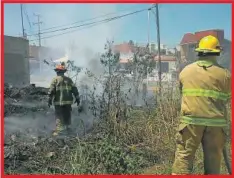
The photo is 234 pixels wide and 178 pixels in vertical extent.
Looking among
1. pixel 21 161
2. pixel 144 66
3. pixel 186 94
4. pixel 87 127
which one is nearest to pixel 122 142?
pixel 87 127

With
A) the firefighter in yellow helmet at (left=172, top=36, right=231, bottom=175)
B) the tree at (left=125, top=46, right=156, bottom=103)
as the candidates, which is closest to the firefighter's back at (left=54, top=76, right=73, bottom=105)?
the tree at (left=125, top=46, right=156, bottom=103)

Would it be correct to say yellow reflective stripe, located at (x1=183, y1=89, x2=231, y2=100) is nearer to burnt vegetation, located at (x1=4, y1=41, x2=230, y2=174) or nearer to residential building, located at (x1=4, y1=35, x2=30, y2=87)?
burnt vegetation, located at (x1=4, y1=41, x2=230, y2=174)

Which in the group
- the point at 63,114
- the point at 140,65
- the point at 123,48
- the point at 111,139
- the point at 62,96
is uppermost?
the point at 123,48

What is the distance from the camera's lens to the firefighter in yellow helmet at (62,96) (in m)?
7.18

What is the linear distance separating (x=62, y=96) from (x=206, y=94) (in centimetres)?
400

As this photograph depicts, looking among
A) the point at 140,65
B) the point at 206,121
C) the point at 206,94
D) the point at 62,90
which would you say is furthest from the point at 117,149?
the point at 140,65

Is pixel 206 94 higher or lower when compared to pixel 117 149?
higher

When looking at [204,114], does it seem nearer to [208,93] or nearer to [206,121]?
[206,121]

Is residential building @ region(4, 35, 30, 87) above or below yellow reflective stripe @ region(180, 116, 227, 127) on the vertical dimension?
above

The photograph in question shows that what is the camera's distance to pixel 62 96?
729cm

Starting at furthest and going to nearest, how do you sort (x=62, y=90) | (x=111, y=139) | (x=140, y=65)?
(x=140, y=65) → (x=62, y=90) → (x=111, y=139)

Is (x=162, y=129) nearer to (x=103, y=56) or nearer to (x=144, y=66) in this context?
(x=103, y=56)

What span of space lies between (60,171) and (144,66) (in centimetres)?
425

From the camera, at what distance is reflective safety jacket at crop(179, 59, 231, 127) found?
3846mm
